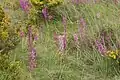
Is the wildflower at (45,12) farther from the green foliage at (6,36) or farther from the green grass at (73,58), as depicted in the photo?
the green foliage at (6,36)

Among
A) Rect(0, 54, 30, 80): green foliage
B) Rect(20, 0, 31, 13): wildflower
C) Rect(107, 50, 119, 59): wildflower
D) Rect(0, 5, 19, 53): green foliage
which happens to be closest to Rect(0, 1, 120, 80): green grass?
Rect(0, 54, 30, 80): green foliage

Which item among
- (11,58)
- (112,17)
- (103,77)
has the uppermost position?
(112,17)

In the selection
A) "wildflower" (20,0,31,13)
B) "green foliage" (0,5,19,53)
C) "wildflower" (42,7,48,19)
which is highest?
"wildflower" (20,0,31,13)

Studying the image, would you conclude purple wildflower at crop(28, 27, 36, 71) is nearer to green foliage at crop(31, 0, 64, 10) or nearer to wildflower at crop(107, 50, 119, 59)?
wildflower at crop(107, 50, 119, 59)

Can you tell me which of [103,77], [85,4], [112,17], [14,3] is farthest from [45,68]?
[14,3]

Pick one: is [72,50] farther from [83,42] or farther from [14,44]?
[14,44]

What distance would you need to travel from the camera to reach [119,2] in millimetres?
6578

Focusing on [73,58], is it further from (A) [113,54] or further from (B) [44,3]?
(B) [44,3]

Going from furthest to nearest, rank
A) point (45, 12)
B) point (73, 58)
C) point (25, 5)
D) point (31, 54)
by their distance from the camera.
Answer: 1. point (25, 5)
2. point (45, 12)
3. point (73, 58)
4. point (31, 54)

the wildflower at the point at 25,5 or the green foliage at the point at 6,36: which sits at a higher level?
the wildflower at the point at 25,5

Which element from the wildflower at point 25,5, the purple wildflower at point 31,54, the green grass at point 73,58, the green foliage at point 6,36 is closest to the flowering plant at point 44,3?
the wildflower at point 25,5

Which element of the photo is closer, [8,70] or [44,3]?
[8,70]

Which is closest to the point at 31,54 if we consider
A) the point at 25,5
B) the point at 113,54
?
the point at 113,54

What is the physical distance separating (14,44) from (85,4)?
8.31ft
